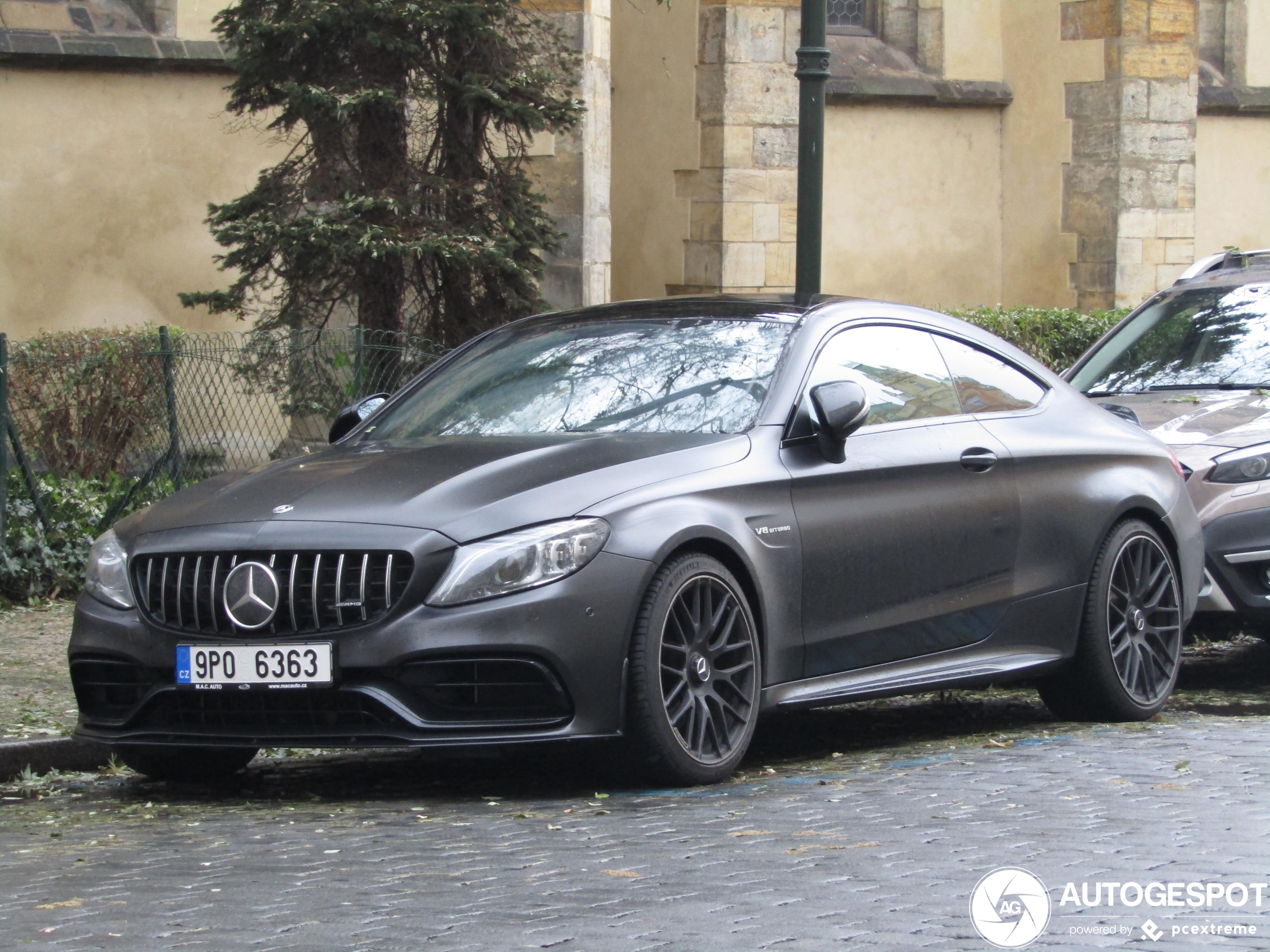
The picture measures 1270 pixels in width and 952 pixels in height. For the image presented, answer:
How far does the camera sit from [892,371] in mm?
7391

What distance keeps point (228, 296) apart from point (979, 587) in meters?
7.27

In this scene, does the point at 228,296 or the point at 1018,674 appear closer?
the point at 1018,674

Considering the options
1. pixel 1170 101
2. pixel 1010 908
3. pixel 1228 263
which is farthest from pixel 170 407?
pixel 1170 101

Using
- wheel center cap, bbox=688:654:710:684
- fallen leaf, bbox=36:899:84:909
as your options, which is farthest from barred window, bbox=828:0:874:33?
fallen leaf, bbox=36:899:84:909

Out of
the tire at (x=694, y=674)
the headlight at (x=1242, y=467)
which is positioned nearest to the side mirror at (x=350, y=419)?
the tire at (x=694, y=674)

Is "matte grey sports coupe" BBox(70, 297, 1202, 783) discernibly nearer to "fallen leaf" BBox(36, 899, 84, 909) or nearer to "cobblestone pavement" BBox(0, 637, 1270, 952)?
"cobblestone pavement" BBox(0, 637, 1270, 952)

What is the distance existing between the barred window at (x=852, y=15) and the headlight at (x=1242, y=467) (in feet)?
51.3

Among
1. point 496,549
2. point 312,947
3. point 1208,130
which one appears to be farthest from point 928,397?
point 1208,130

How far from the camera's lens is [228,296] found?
13.3 metres

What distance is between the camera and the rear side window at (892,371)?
7152 millimetres

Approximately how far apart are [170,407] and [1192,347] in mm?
5766

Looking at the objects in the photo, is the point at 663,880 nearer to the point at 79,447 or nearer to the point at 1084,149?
the point at 79,447

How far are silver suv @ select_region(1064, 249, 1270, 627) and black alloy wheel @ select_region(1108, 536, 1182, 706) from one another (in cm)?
96

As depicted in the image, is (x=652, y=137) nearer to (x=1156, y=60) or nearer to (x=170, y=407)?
(x=1156, y=60)
